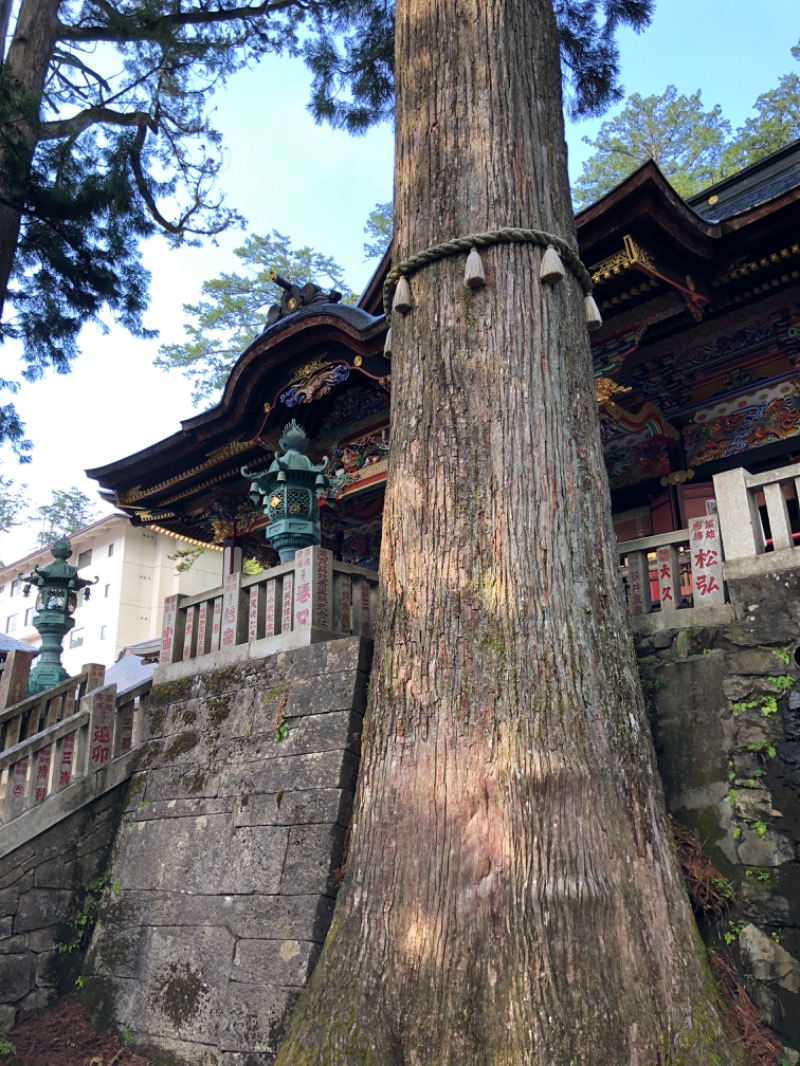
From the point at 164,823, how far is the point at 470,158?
177 inches

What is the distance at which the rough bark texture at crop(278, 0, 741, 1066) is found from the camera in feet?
8.82

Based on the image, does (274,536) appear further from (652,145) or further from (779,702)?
(652,145)

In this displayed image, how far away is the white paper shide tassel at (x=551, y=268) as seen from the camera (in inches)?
156

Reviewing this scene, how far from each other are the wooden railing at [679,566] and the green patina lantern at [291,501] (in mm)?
2442

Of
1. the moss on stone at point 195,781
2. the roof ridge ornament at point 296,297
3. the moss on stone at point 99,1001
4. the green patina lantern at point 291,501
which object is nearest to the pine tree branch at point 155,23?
the roof ridge ornament at point 296,297

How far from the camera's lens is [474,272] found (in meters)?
3.90

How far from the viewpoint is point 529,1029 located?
2.57 meters

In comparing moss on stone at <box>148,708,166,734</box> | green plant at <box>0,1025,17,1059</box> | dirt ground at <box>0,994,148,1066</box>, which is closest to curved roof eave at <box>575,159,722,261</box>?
moss on stone at <box>148,708,166,734</box>

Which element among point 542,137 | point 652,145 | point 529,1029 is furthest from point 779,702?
point 652,145

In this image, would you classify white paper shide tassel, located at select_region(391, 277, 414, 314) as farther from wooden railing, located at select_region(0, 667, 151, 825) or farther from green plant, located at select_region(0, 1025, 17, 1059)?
green plant, located at select_region(0, 1025, 17, 1059)

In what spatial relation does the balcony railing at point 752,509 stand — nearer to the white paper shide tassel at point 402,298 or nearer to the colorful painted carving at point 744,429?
Result: the white paper shide tassel at point 402,298

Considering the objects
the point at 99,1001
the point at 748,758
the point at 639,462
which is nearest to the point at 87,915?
the point at 99,1001

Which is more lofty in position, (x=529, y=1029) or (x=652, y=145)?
(x=652, y=145)

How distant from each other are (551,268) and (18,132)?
221 inches
